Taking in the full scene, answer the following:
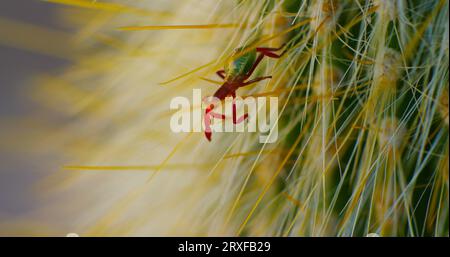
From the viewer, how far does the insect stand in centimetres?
67

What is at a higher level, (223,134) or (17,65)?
(17,65)

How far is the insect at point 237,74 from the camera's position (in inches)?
26.4

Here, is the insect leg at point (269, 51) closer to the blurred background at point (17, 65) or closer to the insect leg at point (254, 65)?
the insect leg at point (254, 65)

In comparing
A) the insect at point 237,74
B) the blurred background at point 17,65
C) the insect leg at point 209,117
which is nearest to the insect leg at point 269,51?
the insect at point 237,74

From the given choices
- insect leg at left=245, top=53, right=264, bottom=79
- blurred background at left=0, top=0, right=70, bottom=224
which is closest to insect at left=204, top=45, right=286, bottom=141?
insect leg at left=245, top=53, right=264, bottom=79

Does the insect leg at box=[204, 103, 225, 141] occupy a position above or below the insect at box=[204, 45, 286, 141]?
below

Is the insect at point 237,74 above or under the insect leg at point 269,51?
under

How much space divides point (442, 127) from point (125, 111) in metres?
0.45

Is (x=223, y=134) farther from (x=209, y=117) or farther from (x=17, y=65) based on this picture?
(x=17, y=65)

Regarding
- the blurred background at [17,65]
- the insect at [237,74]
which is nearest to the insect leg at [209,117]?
the insect at [237,74]

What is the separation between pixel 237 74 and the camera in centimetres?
67

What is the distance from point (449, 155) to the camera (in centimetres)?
69

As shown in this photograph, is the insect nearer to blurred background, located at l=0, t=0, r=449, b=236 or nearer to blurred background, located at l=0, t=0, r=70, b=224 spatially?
blurred background, located at l=0, t=0, r=449, b=236

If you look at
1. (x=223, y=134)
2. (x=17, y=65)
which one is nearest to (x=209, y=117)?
(x=223, y=134)
